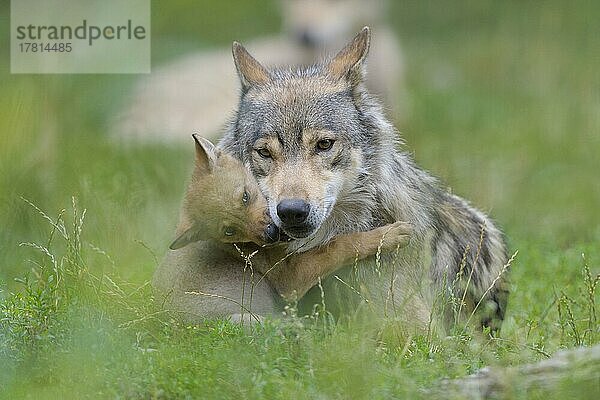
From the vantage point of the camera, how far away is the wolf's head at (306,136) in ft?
19.2

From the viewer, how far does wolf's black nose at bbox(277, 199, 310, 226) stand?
569cm

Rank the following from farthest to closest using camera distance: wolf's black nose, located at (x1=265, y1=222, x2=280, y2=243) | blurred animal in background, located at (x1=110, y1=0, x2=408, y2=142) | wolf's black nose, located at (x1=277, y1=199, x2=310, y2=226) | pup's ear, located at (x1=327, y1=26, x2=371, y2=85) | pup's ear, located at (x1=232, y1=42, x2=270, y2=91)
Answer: blurred animal in background, located at (x1=110, y1=0, x2=408, y2=142), pup's ear, located at (x1=232, y1=42, x2=270, y2=91), pup's ear, located at (x1=327, y1=26, x2=371, y2=85), wolf's black nose, located at (x1=265, y1=222, x2=280, y2=243), wolf's black nose, located at (x1=277, y1=199, x2=310, y2=226)

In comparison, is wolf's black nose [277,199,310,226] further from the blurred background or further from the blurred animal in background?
the blurred animal in background

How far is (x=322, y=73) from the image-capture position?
657cm

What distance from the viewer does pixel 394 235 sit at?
6.09 metres

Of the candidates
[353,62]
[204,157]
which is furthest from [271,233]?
[353,62]

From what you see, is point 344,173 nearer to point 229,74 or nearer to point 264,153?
point 264,153

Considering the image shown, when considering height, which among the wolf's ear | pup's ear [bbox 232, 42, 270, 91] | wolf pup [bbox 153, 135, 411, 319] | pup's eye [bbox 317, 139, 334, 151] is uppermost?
pup's ear [bbox 232, 42, 270, 91]

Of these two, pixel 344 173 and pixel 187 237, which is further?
pixel 344 173

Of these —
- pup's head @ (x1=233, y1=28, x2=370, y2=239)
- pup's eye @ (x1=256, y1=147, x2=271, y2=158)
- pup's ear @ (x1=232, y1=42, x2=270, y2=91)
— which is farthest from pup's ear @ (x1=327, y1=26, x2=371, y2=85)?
pup's eye @ (x1=256, y1=147, x2=271, y2=158)

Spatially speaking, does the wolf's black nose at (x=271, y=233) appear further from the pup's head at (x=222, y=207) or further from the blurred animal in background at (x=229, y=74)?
the blurred animal in background at (x=229, y=74)

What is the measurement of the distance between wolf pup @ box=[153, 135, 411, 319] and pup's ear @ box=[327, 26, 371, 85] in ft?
2.79

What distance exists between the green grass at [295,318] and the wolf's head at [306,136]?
0.63 m

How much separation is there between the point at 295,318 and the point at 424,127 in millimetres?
8346
